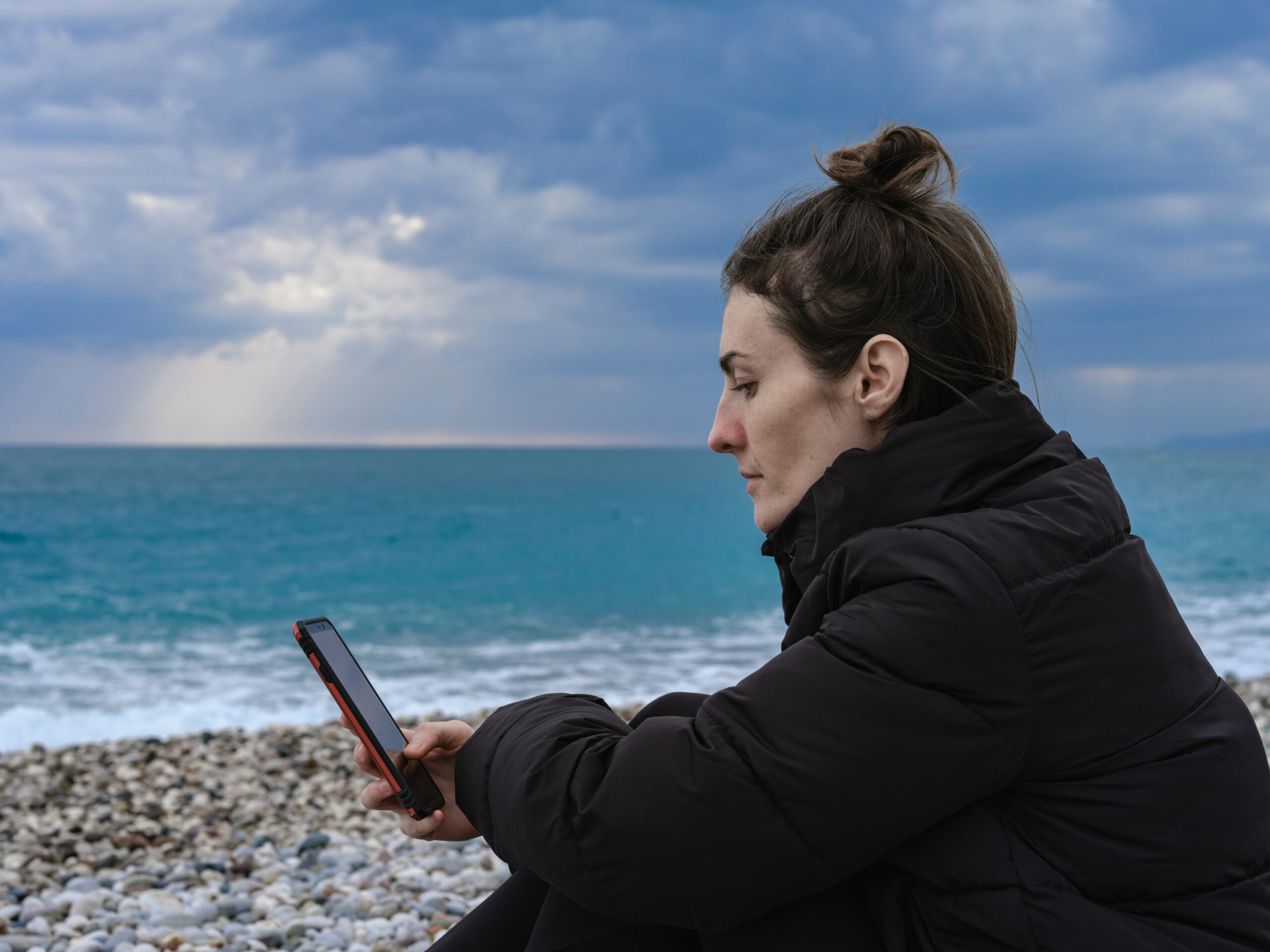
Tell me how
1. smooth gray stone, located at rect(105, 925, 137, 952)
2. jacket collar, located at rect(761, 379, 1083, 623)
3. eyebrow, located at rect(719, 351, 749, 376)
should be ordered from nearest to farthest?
jacket collar, located at rect(761, 379, 1083, 623) < eyebrow, located at rect(719, 351, 749, 376) < smooth gray stone, located at rect(105, 925, 137, 952)

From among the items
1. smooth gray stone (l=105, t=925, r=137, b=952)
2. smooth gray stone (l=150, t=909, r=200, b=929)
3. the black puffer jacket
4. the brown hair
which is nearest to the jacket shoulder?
the black puffer jacket

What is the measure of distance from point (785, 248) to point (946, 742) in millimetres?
875

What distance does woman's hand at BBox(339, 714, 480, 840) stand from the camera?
1.95m

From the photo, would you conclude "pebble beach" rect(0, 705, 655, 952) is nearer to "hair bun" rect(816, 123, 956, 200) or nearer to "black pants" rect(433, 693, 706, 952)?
"black pants" rect(433, 693, 706, 952)

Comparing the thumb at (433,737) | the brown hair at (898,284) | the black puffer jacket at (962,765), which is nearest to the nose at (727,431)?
the brown hair at (898,284)

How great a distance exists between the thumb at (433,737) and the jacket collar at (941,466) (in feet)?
2.70

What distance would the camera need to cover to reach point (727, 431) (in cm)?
188

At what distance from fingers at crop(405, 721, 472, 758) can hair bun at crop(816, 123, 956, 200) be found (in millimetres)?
1217

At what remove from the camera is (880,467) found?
1515mm

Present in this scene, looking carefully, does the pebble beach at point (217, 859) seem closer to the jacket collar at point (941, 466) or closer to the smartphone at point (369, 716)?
the smartphone at point (369, 716)

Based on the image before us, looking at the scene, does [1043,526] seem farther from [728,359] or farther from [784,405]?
[728,359]

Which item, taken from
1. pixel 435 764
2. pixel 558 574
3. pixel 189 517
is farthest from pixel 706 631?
pixel 189 517

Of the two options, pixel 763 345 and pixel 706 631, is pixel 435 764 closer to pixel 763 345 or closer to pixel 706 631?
pixel 763 345

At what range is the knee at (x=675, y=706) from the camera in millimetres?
1881
